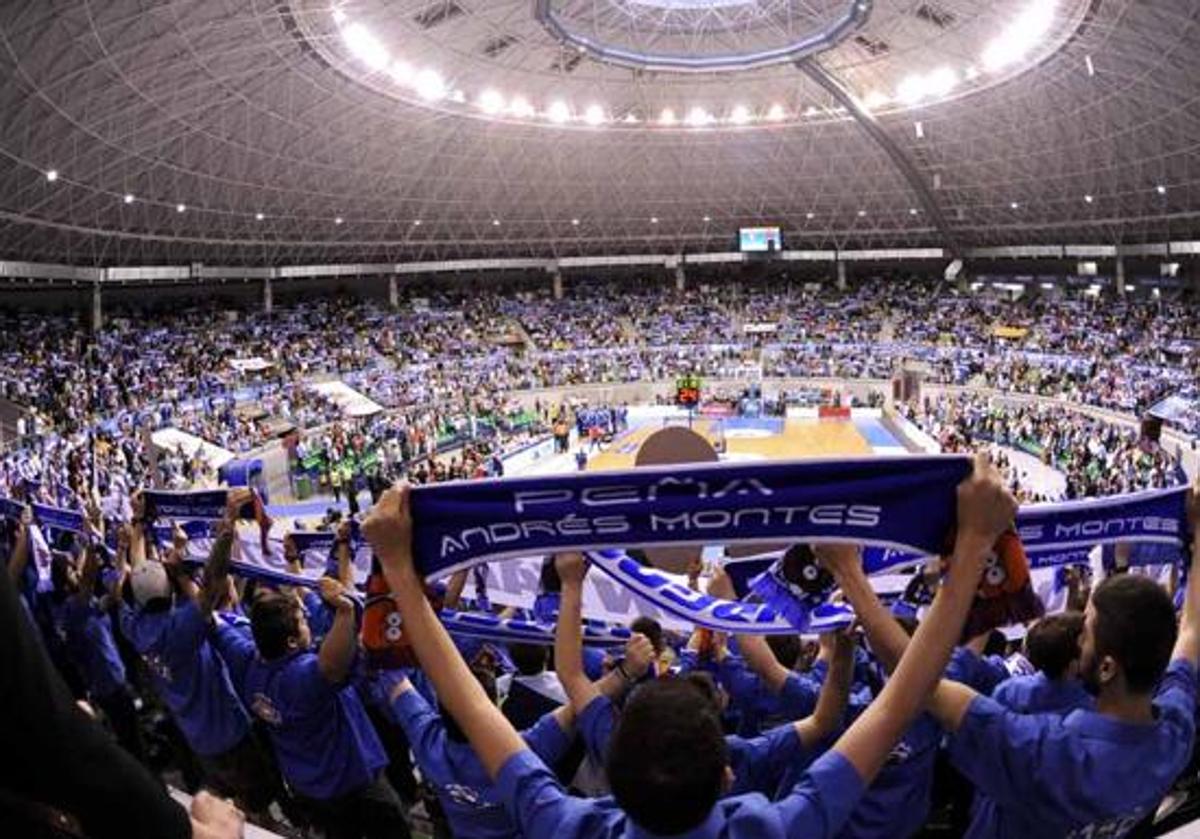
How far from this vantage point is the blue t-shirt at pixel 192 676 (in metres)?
4.74

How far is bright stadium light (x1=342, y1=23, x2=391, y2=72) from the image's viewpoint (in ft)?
99.7

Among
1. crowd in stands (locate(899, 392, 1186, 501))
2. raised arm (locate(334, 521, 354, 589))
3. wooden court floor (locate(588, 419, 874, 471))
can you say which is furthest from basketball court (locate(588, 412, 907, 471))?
raised arm (locate(334, 521, 354, 589))

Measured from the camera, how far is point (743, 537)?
2725 millimetres

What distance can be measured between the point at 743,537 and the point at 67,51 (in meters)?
27.5

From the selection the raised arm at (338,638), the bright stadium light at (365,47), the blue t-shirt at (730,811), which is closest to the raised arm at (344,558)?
the raised arm at (338,638)

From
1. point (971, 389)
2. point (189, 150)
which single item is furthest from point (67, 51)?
point (971, 389)

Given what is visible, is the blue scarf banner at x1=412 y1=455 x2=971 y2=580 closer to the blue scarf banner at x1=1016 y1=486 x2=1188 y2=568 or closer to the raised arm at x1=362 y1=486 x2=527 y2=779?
the raised arm at x1=362 y1=486 x2=527 y2=779

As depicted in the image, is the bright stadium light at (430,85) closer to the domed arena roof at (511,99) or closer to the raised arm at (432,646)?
the domed arena roof at (511,99)

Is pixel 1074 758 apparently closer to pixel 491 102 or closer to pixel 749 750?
pixel 749 750

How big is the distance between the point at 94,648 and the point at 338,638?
332 centimetres

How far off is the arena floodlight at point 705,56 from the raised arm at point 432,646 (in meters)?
30.4

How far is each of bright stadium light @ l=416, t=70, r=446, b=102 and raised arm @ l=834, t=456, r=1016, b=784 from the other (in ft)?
118

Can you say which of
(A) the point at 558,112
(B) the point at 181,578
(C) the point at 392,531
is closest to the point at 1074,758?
(C) the point at 392,531

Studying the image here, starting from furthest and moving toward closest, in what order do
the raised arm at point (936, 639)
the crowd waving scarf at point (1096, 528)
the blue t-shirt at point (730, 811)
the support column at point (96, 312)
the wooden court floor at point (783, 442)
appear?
the support column at point (96, 312) → the wooden court floor at point (783, 442) → the crowd waving scarf at point (1096, 528) → the raised arm at point (936, 639) → the blue t-shirt at point (730, 811)
